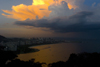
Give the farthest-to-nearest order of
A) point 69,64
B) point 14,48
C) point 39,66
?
point 14,48 < point 39,66 < point 69,64

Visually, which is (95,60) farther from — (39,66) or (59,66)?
(39,66)

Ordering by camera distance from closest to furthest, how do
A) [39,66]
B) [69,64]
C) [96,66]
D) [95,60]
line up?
[96,66], [95,60], [69,64], [39,66]

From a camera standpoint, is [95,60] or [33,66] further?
[33,66]

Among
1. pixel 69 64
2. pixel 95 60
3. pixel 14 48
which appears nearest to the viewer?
pixel 95 60

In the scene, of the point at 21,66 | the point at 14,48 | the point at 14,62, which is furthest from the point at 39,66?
the point at 14,48

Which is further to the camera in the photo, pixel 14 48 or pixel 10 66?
pixel 14 48

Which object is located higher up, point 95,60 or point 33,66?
point 95,60

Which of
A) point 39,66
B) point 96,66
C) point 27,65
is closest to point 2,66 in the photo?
point 27,65

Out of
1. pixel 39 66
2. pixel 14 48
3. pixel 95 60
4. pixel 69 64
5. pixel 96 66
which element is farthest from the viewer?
pixel 14 48

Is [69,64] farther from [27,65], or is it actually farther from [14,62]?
[14,62]
